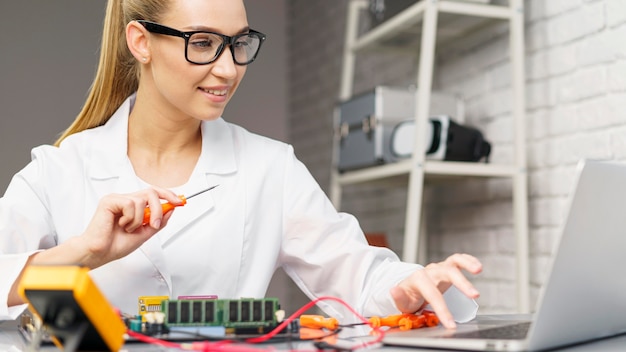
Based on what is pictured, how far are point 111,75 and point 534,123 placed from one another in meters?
1.19

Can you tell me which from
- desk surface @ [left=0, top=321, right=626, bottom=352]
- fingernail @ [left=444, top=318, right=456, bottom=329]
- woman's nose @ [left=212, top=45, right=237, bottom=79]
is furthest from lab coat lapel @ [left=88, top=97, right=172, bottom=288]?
fingernail @ [left=444, top=318, right=456, bottom=329]

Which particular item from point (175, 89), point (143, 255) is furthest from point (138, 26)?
point (143, 255)

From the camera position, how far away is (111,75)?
4.77 feet

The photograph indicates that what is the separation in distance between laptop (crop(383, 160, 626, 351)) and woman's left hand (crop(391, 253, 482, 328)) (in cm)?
5

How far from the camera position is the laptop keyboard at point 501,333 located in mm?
748

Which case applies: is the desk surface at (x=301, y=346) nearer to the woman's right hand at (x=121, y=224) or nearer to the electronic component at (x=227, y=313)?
the electronic component at (x=227, y=313)

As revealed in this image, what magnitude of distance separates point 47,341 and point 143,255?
0.50m

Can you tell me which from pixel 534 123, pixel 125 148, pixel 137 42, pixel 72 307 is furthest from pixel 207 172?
pixel 534 123

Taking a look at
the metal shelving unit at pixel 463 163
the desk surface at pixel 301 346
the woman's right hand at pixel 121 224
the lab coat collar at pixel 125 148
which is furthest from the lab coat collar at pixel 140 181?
the metal shelving unit at pixel 463 163

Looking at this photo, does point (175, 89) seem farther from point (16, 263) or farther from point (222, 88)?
point (16, 263)

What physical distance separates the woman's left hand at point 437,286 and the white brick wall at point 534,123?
2.71ft

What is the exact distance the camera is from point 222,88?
4.21ft

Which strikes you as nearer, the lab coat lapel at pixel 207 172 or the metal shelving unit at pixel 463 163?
the lab coat lapel at pixel 207 172

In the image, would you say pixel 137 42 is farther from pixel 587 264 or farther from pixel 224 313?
pixel 587 264
